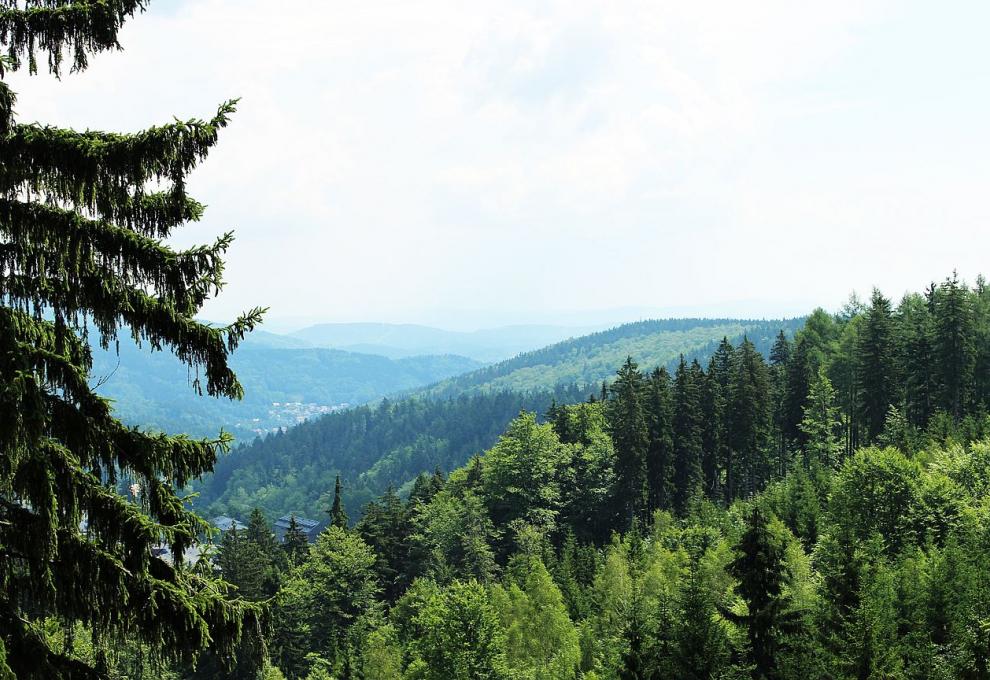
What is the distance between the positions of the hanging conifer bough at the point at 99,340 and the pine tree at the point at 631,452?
214ft

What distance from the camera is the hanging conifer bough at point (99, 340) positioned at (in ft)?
30.4

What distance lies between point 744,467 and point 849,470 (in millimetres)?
30707

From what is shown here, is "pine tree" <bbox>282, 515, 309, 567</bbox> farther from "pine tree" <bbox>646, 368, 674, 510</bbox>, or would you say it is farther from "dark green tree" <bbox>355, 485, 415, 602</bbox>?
"pine tree" <bbox>646, 368, 674, 510</bbox>

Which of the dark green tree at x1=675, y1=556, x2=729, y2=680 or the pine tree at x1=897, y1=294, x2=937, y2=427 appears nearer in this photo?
the dark green tree at x1=675, y1=556, x2=729, y2=680

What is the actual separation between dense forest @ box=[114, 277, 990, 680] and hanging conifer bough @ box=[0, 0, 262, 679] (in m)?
1.97

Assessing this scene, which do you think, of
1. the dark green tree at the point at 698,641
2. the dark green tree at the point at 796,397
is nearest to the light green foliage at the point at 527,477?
the dark green tree at the point at 796,397

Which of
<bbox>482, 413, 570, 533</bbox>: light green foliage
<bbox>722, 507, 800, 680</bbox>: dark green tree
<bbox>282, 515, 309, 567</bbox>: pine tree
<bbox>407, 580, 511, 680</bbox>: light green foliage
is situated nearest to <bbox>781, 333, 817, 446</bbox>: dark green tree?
<bbox>482, 413, 570, 533</bbox>: light green foliage

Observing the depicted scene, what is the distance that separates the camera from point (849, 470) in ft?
163

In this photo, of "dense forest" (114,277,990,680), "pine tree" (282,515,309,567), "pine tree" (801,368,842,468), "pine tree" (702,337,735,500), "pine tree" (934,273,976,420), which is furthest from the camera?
"pine tree" (282,515,309,567)

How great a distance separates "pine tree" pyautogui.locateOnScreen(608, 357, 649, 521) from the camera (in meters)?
72.7

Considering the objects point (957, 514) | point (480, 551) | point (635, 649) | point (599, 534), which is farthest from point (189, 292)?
point (599, 534)

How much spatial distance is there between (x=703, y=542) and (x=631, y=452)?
1714cm

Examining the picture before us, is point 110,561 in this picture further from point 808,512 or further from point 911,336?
point 911,336

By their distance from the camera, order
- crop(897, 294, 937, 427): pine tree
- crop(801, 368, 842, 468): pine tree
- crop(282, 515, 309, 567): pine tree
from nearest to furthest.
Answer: crop(897, 294, 937, 427): pine tree
crop(801, 368, 842, 468): pine tree
crop(282, 515, 309, 567): pine tree
